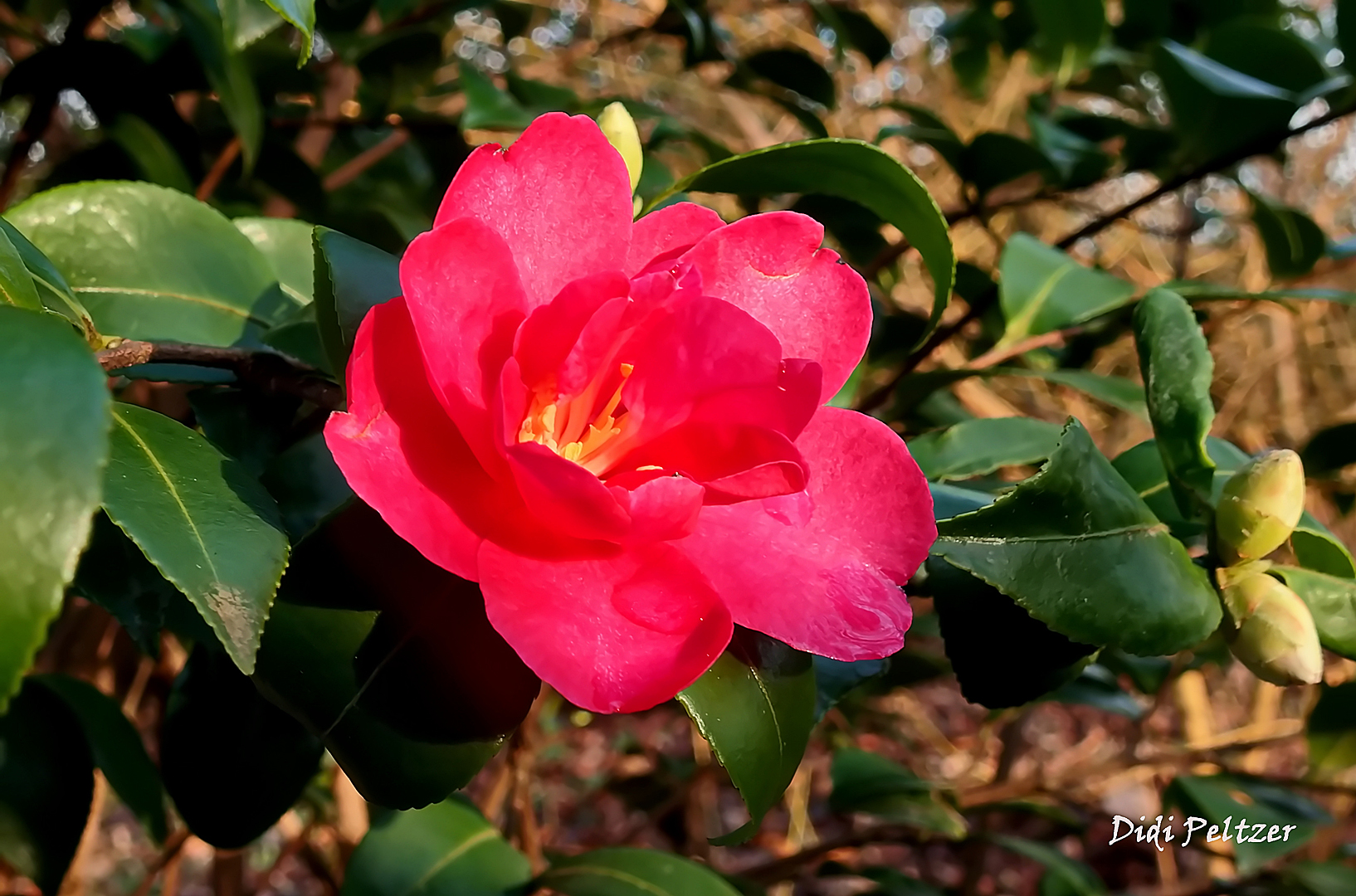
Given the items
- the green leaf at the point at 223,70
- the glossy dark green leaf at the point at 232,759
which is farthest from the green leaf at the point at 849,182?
the green leaf at the point at 223,70

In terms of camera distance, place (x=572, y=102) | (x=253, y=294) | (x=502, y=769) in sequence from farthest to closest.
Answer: (x=502, y=769), (x=572, y=102), (x=253, y=294)

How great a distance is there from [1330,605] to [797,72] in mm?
917

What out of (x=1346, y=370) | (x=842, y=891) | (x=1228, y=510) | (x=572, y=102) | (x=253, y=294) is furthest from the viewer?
(x=1346, y=370)

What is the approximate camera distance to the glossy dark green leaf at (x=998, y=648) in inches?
17.5

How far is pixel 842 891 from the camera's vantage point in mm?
2111

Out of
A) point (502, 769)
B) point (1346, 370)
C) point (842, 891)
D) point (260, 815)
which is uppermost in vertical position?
point (260, 815)

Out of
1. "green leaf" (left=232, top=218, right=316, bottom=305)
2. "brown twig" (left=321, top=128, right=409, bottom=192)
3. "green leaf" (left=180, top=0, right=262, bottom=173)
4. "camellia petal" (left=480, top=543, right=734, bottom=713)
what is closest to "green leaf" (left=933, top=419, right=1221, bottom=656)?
"camellia petal" (left=480, top=543, right=734, bottom=713)

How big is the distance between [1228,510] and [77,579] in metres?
0.54

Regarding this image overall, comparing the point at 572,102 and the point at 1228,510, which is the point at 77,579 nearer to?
the point at 1228,510

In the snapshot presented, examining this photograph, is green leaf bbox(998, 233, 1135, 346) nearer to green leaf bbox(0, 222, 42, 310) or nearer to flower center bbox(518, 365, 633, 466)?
flower center bbox(518, 365, 633, 466)

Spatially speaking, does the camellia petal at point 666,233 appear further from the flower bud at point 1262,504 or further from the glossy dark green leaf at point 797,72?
the glossy dark green leaf at point 797,72

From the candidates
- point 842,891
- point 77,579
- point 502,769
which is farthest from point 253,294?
point 842,891

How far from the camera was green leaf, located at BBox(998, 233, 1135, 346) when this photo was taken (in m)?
0.78

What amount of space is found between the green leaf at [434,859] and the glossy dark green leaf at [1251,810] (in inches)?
26.5
